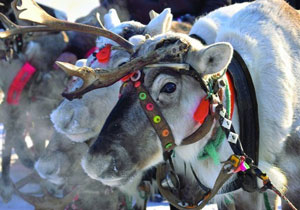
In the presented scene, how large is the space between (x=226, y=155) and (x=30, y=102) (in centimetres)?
305

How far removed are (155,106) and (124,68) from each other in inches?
8.8

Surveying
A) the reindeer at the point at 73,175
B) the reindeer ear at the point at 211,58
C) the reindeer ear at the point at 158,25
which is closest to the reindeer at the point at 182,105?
the reindeer ear at the point at 211,58

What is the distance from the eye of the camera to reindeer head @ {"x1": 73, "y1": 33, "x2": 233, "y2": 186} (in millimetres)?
1980

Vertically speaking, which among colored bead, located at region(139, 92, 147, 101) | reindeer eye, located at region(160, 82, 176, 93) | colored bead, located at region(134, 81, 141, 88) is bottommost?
colored bead, located at region(139, 92, 147, 101)

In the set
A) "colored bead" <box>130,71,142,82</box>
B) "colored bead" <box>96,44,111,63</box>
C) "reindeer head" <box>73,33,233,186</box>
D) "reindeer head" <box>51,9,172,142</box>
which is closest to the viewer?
"reindeer head" <box>73,33,233,186</box>

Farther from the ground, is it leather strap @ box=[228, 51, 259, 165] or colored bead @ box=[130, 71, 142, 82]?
colored bead @ box=[130, 71, 142, 82]

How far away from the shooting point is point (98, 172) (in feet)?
6.44

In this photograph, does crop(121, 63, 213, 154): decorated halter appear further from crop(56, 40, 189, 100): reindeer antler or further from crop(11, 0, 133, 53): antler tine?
crop(11, 0, 133, 53): antler tine

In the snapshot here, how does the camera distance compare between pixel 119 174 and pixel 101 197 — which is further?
pixel 101 197

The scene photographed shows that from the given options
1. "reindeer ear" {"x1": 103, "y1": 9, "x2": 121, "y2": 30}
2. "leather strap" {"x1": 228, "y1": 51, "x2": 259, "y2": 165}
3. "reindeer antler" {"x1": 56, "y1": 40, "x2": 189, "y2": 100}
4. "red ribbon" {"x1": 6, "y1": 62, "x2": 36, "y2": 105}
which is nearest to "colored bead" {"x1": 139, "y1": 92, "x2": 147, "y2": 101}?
"reindeer antler" {"x1": 56, "y1": 40, "x2": 189, "y2": 100}

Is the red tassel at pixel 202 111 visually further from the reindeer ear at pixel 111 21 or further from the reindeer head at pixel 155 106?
the reindeer ear at pixel 111 21

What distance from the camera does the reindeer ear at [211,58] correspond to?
6.65ft

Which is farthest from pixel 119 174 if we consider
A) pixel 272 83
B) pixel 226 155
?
pixel 272 83

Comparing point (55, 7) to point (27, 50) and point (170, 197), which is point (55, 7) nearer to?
point (27, 50)
